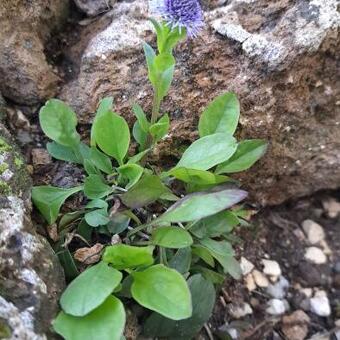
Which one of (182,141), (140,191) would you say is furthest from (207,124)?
(140,191)

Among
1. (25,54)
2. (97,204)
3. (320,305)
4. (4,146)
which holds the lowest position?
(320,305)

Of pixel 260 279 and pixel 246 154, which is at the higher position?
pixel 246 154

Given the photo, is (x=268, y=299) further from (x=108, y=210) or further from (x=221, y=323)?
(x=108, y=210)

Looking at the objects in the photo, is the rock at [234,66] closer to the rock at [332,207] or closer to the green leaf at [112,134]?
the green leaf at [112,134]

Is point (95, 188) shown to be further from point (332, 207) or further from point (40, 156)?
point (332, 207)

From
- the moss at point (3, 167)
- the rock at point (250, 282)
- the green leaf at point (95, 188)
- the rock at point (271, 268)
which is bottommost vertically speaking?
the rock at point (271, 268)

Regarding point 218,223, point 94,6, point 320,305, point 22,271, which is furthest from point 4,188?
point 320,305

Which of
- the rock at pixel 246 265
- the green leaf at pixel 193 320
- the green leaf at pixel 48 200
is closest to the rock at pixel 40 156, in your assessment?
the green leaf at pixel 48 200
